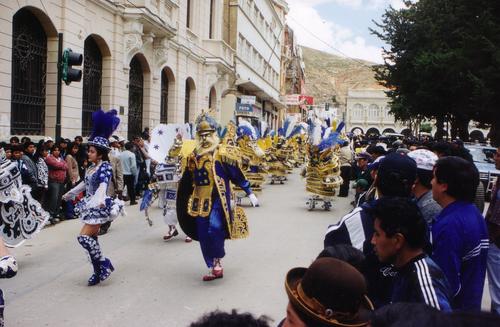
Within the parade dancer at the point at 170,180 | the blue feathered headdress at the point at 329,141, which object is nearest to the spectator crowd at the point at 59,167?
the parade dancer at the point at 170,180

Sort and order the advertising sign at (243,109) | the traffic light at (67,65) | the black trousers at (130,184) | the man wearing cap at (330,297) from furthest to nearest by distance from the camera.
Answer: the advertising sign at (243,109) → the black trousers at (130,184) → the traffic light at (67,65) → the man wearing cap at (330,297)

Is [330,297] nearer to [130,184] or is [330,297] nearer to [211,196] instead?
[211,196]

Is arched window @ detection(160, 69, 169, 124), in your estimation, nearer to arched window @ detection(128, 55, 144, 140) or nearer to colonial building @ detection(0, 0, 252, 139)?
colonial building @ detection(0, 0, 252, 139)

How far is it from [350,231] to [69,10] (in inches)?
527

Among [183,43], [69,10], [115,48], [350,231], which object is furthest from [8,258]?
[183,43]

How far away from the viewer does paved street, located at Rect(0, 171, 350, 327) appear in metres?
5.27

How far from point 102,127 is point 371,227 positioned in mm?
4450

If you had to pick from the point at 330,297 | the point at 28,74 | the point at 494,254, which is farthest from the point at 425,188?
the point at 28,74

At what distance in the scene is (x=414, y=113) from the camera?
93.4 ft

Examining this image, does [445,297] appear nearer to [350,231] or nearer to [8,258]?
[350,231]

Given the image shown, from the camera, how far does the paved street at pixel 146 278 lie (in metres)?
5.27

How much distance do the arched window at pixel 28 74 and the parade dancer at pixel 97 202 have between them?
683 centimetres

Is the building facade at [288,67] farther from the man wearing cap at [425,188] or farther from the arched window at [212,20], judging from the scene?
the man wearing cap at [425,188]

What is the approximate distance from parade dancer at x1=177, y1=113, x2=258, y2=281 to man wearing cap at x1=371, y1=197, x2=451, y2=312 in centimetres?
422
